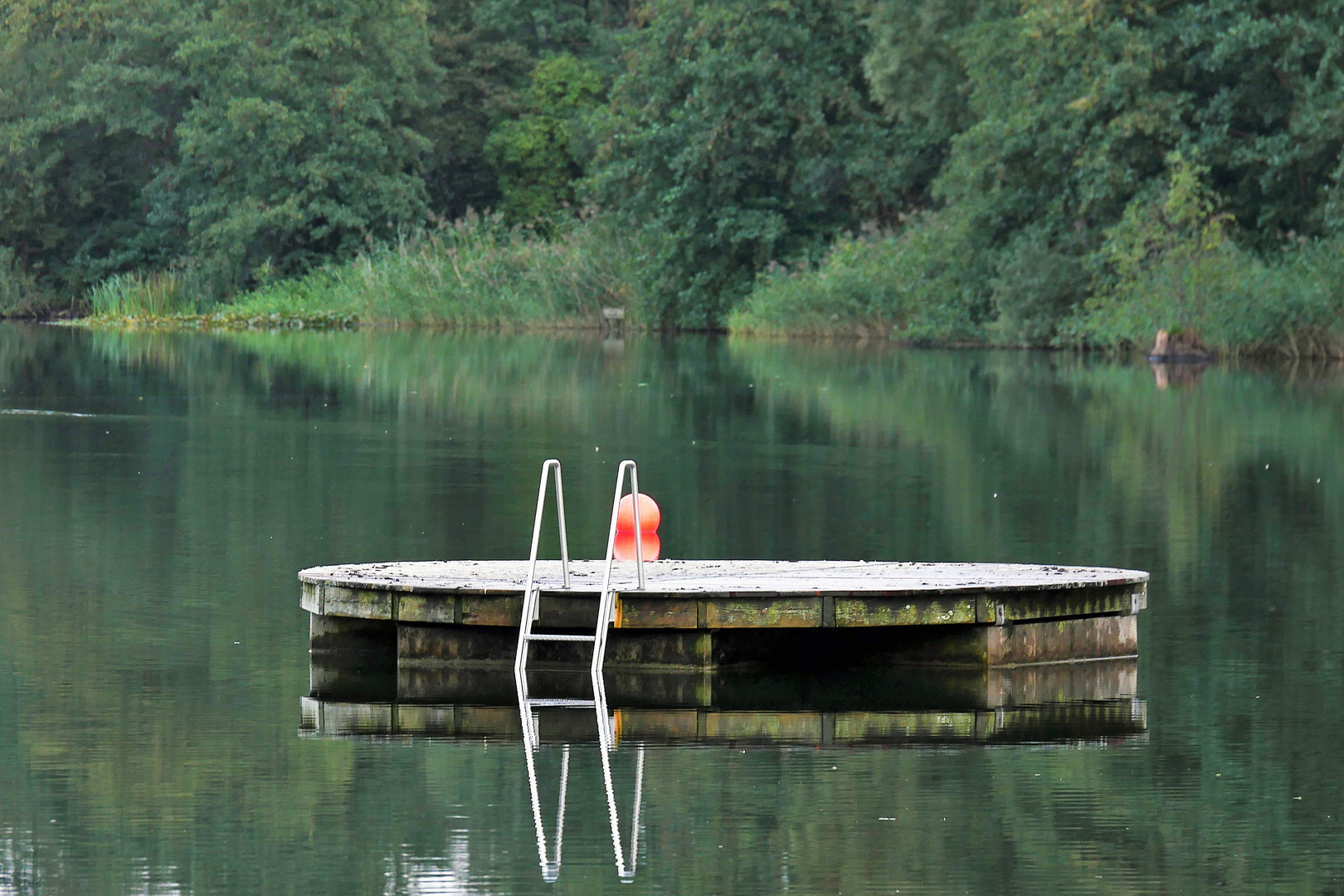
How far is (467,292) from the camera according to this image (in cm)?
6875

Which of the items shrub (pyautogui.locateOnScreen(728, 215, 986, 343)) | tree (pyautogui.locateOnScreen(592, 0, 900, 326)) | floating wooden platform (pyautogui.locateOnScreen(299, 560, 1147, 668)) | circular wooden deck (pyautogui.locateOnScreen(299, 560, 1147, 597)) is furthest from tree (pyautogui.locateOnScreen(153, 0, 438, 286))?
floating wooden platform (pyautogui.locateOnScreen(299, 560, 1147, 668))

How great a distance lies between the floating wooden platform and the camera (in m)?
11.6

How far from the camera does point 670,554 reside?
54.0 feet

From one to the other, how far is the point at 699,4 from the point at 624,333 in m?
8.73

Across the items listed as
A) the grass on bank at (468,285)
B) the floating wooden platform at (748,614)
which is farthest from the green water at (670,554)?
the grass on bank at (468,285)

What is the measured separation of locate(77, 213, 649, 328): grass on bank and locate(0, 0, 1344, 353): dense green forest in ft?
0.47

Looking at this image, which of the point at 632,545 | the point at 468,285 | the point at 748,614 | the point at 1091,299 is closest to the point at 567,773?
the point at 748,614

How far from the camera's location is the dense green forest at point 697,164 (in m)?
49.0

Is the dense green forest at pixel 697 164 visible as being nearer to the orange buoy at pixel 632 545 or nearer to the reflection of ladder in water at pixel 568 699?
the orange buoy at pixel 632 545

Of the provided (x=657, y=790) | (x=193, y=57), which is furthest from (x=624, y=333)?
(x=657, y=790)

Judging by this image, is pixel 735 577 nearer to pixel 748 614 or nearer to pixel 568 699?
pixel 748 614

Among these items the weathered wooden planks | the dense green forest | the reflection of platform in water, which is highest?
the dense green forest

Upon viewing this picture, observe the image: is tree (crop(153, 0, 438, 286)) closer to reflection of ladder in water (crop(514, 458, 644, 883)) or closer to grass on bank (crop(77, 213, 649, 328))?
grass on bank (crop(77, 213, 649, 328))

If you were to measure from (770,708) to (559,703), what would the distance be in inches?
36.8
